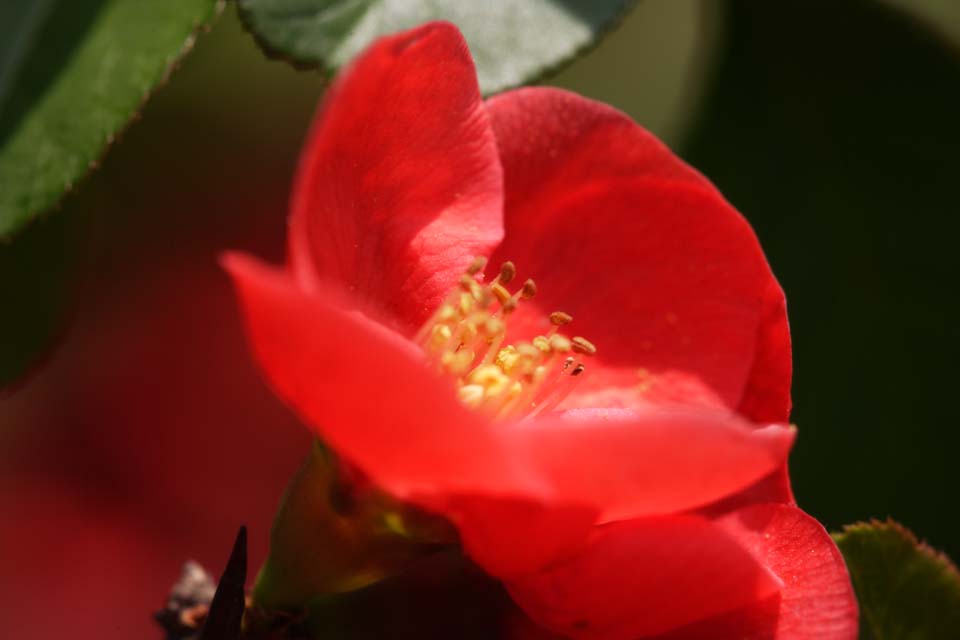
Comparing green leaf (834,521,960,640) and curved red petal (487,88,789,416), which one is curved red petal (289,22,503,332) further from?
green leaf (834,521,960,640)

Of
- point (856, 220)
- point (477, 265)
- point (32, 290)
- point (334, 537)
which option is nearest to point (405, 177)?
point (477, 265)

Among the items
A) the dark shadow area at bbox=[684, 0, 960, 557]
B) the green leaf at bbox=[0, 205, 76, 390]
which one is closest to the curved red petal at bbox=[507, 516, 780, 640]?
the green leaf at bbox=[0, 205, 76, 390]

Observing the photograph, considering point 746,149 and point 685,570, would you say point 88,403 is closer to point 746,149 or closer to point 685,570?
point 746,149

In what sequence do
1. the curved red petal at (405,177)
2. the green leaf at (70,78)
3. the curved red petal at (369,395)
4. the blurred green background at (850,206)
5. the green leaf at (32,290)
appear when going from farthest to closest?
the blurred green background at (850,206) < the green leaf at (32,290) < the green leaf at (70,78) < the curved red petal at (405,177) < the curved red petal at (369,395)

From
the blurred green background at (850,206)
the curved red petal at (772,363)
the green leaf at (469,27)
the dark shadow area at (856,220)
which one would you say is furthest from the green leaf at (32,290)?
the dark shadow area at (856,220)

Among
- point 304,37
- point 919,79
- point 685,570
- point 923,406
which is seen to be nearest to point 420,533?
point 685,570

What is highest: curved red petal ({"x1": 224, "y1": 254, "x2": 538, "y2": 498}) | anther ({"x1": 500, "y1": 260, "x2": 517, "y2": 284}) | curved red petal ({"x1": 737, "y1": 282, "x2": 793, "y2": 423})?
curved red petal ({"x1": 224, "y1": 254, "x2": 538, "y2": 498})

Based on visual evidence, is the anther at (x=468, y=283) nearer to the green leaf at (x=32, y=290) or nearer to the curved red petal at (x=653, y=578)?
the curved red petal at (x=653, y=578)
